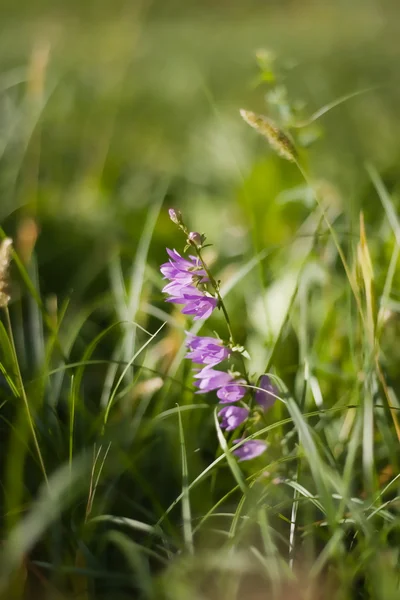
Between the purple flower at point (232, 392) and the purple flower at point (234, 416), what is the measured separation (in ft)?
0.05

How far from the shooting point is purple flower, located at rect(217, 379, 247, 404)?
794mm

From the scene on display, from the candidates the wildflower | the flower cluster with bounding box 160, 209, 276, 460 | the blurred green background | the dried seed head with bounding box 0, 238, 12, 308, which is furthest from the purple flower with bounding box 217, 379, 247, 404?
the blurred green background

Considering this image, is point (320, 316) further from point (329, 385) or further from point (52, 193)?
point (52, 193)

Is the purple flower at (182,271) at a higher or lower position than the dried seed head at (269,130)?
lower

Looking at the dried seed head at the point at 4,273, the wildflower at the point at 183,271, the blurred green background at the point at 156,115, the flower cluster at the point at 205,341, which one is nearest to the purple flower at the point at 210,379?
the flower cluster at the point at 205,341

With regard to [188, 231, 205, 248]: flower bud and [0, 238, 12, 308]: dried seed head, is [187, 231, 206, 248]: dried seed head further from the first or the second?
[0, 238, 12, 308]: dried seed head

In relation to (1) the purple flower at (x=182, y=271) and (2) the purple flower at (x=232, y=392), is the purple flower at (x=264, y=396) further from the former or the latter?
(1) the purple flower at (x=182, y=271)

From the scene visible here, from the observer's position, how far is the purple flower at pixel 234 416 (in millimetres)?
800

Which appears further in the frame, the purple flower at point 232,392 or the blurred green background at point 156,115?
the blurred green background at point 156,115

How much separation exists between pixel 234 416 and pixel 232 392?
3 centimetres

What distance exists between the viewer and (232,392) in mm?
807

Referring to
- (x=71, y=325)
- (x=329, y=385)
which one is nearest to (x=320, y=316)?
(x=329, y=385)

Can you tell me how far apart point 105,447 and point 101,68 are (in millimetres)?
2856

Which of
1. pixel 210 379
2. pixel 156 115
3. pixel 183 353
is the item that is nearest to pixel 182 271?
pixel 210 379
